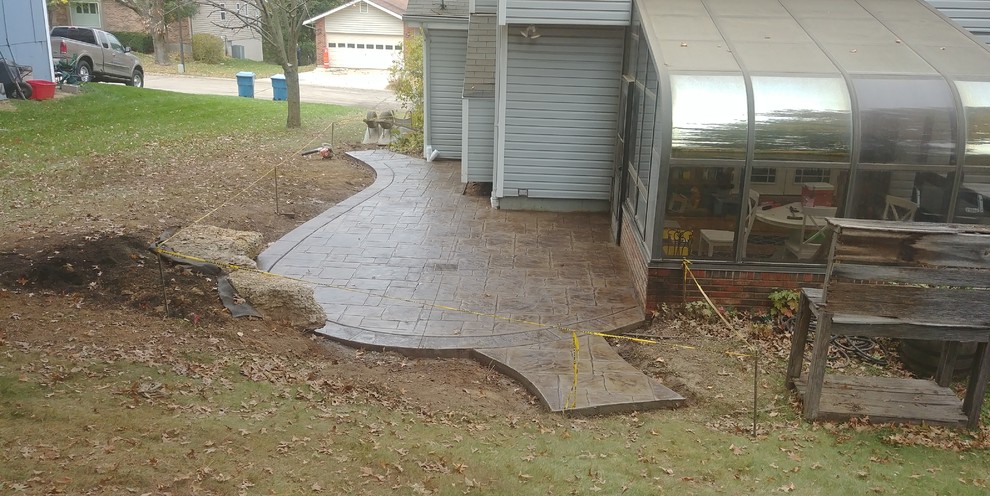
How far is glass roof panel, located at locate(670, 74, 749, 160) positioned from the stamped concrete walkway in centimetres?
195

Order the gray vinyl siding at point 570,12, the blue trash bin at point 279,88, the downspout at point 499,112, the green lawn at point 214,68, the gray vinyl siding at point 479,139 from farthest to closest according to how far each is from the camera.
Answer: the green lawn at point 214,68 < the blue trash bin at point 279,88 < the gray vinyl siding at point 479,139 < the downspout at point 499,112 < the gray vinyl siding at point 570,12

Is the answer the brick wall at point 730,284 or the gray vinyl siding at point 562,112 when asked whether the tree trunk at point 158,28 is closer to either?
the gray vinyl siding at point 562,112

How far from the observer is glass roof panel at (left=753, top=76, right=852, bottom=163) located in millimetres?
7730

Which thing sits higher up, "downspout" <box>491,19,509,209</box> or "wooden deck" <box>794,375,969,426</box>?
"downspout" <box>491,19,509,209</box>

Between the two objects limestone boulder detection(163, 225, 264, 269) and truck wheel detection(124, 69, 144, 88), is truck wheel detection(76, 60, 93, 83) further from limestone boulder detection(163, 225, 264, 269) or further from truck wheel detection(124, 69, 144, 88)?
limestone boulder detection(163, 225, 264, 269)

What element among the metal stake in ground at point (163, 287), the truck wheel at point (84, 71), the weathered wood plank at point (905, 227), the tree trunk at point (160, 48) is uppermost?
the tree trunk at point (160, 48)

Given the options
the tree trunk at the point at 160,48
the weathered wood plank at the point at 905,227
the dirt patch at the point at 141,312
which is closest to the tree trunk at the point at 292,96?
the dirt patch at the point at 141,312

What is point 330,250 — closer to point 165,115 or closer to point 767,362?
point 767,362

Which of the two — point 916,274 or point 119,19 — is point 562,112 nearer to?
point 916,274

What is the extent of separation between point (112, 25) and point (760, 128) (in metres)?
43.4

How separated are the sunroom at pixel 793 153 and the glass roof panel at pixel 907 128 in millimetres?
10

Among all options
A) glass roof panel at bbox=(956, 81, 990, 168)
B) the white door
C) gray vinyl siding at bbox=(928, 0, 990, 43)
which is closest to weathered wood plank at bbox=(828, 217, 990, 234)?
glass roof panel at bbox=(956, 81, 990, 168)

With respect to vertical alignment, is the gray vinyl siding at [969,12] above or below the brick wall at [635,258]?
above

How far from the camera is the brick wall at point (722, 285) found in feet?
26.6
